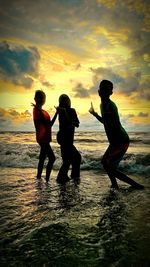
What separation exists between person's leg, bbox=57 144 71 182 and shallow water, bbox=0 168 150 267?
1.02 m

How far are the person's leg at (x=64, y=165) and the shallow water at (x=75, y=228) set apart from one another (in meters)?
1.02

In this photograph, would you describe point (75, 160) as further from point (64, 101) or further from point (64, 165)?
point (64, 101)

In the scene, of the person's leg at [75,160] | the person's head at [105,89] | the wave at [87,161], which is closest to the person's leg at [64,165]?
the person's leg at [75,160]

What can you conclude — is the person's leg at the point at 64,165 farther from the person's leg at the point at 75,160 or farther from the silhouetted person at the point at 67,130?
the person's leg at the point at 75,160

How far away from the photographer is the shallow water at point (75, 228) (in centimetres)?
240

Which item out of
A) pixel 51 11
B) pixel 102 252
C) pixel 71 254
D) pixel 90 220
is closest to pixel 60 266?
pixel 71 254

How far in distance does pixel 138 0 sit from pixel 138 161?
7212 mm

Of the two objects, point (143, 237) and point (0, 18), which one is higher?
point (0, 18)

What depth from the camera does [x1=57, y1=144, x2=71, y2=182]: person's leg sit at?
20.7 ft

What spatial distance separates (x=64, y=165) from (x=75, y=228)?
3283mm

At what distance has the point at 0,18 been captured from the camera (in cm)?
1428

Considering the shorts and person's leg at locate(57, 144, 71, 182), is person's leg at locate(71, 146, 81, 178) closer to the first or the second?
person's leg at locate(57, 144, 71, 182)

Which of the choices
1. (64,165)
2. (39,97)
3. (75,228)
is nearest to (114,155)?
(64,165)

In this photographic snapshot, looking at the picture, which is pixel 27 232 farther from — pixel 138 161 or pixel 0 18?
pixel 0 18
